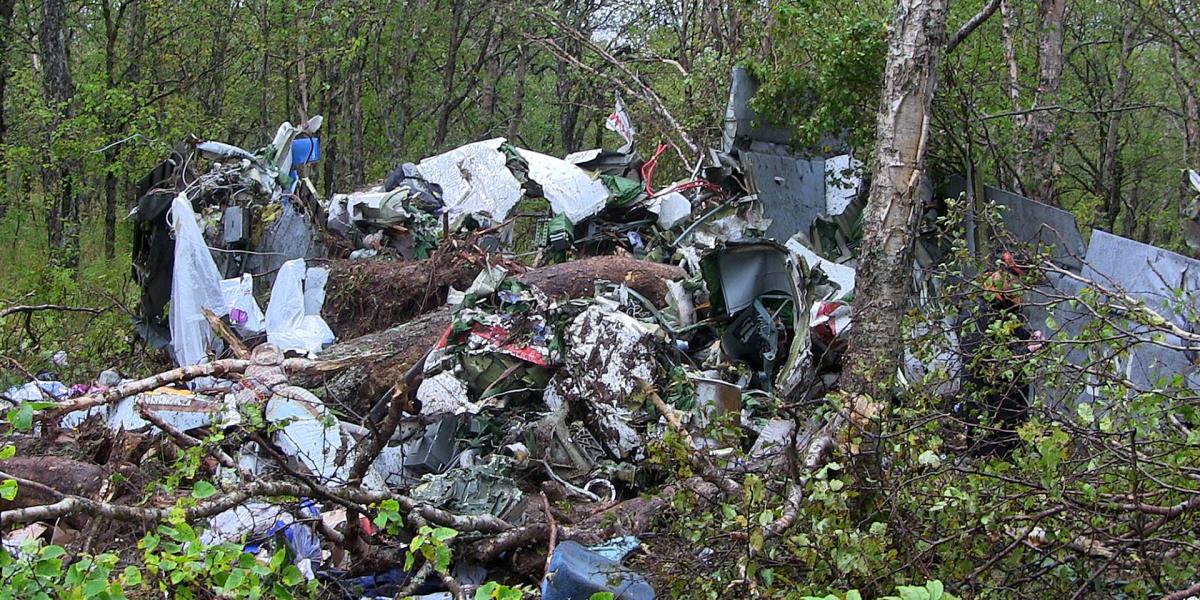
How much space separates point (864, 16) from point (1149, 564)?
5271mm

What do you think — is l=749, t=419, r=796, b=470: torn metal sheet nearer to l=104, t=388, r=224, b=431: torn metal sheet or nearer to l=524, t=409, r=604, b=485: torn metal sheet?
l=524, t=409, r=604, b=485: torn metal sheet

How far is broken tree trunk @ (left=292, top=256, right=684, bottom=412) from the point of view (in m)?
6.64

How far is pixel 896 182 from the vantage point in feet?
17.1

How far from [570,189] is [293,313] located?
3093 mm

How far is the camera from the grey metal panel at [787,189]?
890 cm

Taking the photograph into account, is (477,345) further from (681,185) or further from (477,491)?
(681,185)

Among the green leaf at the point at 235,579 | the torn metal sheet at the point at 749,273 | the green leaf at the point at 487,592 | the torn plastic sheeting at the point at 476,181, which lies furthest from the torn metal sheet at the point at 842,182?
the green leaf at the point at 235,579

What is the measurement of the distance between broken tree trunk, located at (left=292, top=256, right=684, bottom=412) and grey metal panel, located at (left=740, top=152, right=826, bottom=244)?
1283 millimetres

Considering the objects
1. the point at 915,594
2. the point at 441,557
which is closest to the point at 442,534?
the point at 441,557

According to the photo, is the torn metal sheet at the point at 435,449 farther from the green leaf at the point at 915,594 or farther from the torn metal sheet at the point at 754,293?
the green leaf at the point at 915,594

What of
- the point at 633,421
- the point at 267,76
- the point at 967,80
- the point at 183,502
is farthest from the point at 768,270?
the point at 267,76

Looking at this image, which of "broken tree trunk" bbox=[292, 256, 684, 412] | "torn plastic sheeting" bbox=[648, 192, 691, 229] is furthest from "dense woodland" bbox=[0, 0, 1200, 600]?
"broken tree trunk" bbox=[292, 256, 684, 412]

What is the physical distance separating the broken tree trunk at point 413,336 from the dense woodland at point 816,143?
62.9 inches

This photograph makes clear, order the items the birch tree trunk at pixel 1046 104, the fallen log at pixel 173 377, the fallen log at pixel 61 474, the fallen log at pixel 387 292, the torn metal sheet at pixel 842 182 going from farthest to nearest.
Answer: the torn metal sheet at pixel 842 182
the birch tree trunk at pixel 1046 104
the fallen log at pixel 387 292
the fallen log at pixel 173 377
the fallen log at pixel 61 474
